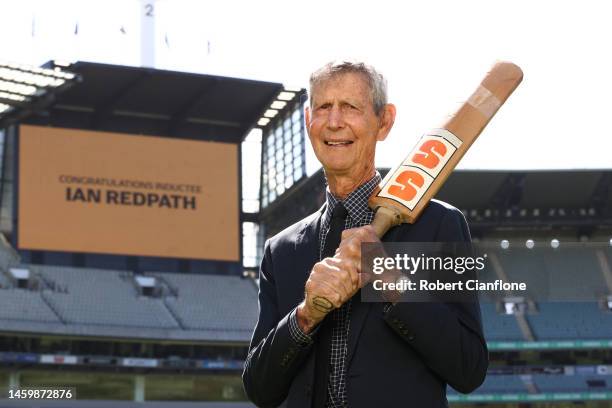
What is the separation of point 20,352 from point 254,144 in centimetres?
1252

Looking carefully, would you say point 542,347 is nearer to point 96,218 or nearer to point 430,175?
point 96,218

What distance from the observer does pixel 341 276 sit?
169 centimetres

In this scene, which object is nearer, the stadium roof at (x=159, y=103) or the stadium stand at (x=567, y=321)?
the stadium stand at (x=567, y=321)

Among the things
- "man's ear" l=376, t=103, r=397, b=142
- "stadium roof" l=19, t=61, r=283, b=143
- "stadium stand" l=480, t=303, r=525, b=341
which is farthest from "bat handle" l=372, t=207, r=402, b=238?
"stadium roof" l=19, t=61, r=283, b=143

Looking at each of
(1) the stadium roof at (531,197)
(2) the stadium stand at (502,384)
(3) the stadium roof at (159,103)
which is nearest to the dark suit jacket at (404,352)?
(2) the stadium stand at (502,384)

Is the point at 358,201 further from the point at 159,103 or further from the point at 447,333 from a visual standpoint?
the point at 159,103

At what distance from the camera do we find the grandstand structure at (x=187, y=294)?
109 feet

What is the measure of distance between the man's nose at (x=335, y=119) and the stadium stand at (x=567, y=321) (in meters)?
31.8

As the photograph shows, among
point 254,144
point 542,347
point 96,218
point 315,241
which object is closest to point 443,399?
point 315,241

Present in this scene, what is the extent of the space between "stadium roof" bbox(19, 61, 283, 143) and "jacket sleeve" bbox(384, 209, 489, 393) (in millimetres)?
32782

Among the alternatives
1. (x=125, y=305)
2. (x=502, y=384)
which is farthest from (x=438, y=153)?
(x=125, y=305)

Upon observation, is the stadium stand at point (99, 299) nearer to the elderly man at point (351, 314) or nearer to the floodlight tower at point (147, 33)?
the floodlight tower at point (147, 33)

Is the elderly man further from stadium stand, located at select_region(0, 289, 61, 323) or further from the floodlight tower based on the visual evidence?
the floodlight tower

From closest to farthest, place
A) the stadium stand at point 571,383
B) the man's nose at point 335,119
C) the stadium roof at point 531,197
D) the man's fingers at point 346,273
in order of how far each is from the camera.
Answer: the man's fingers at point 346,273, the man's nose at point 335,119, the stadium stand at point 571,383, the stadium roof at point 531,197
